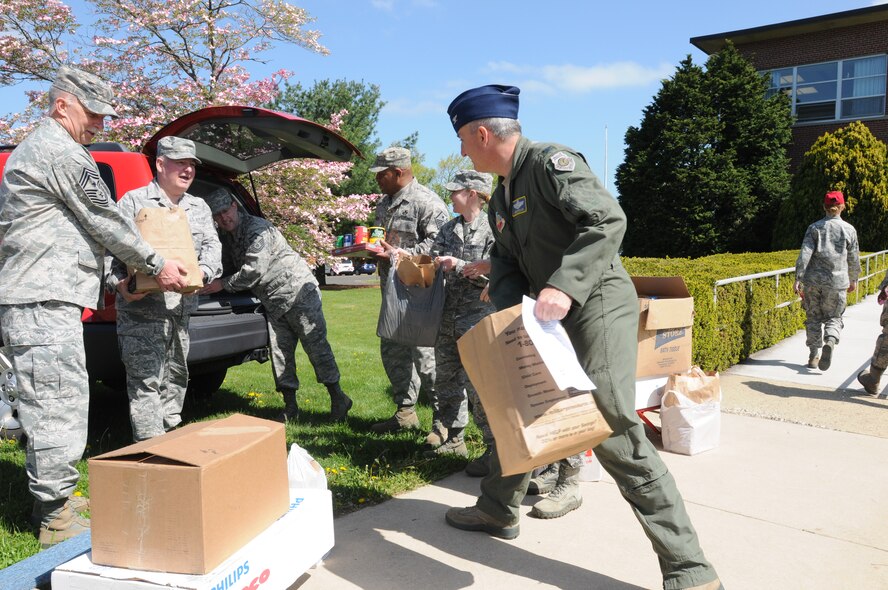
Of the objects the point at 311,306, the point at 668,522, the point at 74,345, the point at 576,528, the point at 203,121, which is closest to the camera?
the point at 668,522

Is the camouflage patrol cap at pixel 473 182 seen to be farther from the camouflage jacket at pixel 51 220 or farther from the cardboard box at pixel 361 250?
the camouflage jacket at pixel 51 220

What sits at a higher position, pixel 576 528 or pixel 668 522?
pixel 668 522

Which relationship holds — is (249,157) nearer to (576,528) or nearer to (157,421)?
(157,421)

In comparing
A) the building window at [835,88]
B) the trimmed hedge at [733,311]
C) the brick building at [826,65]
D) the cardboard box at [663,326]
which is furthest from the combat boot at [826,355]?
the brick building at [826,65]

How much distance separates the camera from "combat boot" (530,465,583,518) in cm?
346

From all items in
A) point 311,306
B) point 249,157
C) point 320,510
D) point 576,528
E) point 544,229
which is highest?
point 249,157

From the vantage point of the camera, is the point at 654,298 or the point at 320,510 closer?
the point at 320,510

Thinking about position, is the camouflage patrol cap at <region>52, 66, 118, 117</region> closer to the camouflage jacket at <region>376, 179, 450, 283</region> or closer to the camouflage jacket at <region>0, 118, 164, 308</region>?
the camouflage jacket at <region>0, 118, 164, 308</region>

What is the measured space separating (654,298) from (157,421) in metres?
3.36

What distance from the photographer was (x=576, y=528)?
11.0 feet

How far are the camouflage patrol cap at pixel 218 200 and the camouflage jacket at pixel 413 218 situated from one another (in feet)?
3.90

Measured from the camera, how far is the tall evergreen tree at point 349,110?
81.7 ft

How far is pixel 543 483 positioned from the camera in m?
3.79

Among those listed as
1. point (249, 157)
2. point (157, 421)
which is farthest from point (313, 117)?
point (157, 421)
